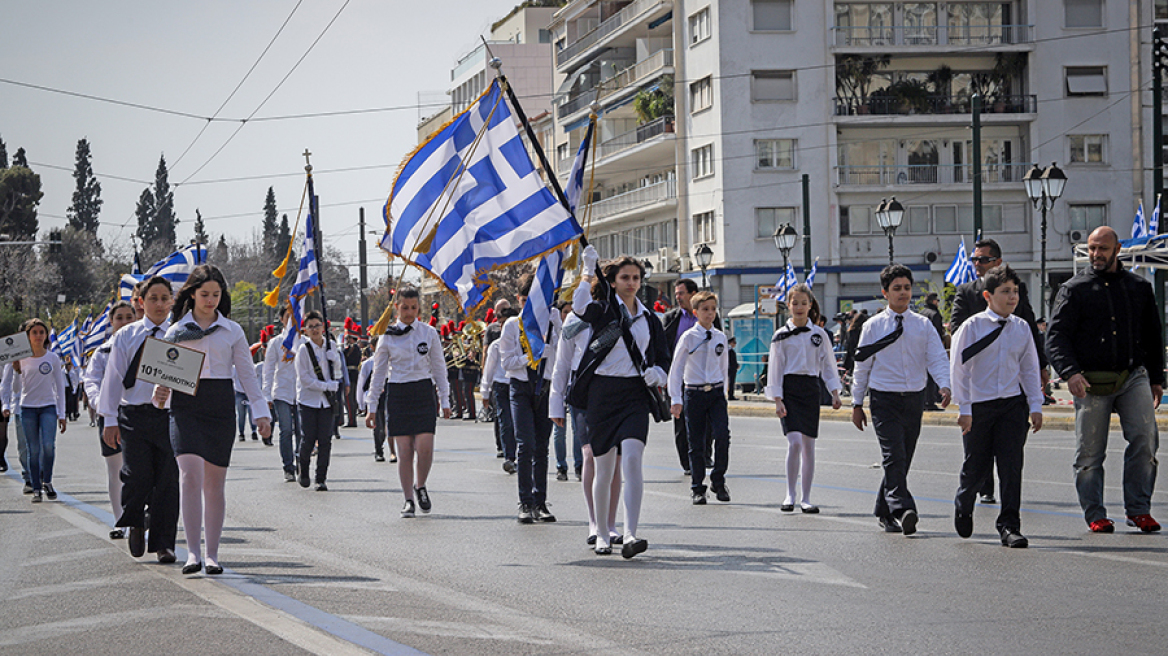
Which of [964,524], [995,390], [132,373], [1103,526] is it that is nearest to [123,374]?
[132,373]

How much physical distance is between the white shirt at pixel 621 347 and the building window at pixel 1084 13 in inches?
2046

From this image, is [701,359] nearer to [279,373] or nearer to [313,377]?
[313,377]

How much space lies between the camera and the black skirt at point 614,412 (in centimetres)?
866

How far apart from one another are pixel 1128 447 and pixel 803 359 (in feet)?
9.16

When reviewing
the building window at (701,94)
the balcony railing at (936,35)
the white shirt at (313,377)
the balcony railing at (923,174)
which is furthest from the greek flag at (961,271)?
the balcony railing at (936,35)

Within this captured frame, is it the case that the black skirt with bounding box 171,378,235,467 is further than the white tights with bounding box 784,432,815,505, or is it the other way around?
the white tights with bounding box 784,432,815,505

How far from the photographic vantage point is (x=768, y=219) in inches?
2175

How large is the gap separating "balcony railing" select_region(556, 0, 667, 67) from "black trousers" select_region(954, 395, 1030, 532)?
168ft

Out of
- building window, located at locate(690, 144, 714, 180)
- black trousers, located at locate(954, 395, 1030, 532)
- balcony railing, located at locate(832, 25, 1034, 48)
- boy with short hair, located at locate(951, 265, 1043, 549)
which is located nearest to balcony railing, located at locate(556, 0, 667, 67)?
building window, located at locate(690, 144, 714, 180)

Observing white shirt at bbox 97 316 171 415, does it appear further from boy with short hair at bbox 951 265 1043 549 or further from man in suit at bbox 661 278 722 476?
man in suit at bbox 661 278 722 476

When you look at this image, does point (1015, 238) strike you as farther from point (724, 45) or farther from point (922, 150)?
point (724, 45)

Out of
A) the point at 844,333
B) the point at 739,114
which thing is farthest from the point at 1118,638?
the point at 739,114

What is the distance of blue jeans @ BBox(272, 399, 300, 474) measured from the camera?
16.2 m

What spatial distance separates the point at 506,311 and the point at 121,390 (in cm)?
605
